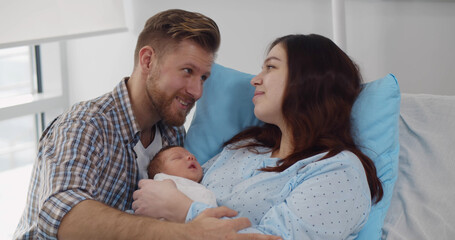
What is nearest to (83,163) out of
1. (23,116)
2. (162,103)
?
(162,103)

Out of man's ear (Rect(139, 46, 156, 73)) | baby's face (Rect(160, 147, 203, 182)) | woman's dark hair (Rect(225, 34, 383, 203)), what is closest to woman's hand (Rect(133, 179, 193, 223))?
baby's face (Rect(160, 147, 203, 182))

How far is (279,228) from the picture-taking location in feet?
4.36

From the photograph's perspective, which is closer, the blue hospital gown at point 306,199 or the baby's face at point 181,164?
the blue hospital gown at point 306,199

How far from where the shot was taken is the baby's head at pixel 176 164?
1.67 m

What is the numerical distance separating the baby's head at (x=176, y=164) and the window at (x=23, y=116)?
4.40ft

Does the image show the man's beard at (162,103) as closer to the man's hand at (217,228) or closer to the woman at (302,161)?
the woman at (302,161)

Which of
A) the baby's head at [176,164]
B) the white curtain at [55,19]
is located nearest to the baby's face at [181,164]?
the baby's head at [176,164]

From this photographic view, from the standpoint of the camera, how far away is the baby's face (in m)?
1.67

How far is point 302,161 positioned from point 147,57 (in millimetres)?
635

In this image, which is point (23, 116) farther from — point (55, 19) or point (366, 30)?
point (366, 30)

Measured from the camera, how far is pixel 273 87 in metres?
1.56

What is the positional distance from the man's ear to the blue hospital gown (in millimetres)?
481

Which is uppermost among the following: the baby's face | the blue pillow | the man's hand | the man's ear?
the man's ear

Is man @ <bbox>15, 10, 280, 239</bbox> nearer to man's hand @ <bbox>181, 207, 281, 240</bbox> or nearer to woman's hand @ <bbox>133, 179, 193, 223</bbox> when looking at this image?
man's hand @ <bbox>181, 207, 281, 240</bbox>
